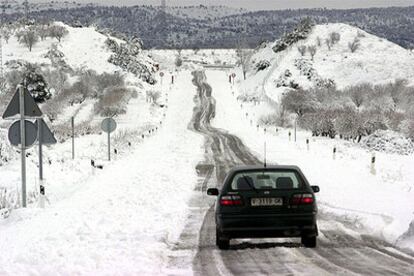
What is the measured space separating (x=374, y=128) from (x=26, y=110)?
39.9m

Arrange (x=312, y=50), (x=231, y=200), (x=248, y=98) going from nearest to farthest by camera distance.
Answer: (x=231, y=200) < (x=248, y=98) < (x=312, y=50)

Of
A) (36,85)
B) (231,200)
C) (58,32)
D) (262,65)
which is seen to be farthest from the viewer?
(58,32)

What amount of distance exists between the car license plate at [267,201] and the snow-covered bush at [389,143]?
108 ft

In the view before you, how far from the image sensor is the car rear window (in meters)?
10.1

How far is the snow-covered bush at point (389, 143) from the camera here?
4162 centimetres

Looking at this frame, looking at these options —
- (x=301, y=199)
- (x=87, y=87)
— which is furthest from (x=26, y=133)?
(x=87, y=87)

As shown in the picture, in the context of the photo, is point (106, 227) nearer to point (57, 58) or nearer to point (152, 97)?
point (152, 97)

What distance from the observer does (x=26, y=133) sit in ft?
44.9

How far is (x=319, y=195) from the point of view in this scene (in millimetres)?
17672

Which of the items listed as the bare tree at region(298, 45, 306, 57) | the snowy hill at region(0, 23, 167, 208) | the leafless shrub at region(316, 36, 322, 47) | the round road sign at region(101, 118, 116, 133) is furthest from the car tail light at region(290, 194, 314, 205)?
the leafless shrub at region(316, 36, 322, 47)

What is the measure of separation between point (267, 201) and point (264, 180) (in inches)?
32.7

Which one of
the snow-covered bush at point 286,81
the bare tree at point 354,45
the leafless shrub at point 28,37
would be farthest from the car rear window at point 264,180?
the leafless shrub at point 28,37

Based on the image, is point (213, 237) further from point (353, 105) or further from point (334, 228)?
point (353, 105)

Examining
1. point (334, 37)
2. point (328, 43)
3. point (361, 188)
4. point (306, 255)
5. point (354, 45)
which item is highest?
point (334, 37)
